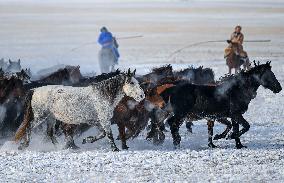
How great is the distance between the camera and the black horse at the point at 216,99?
11.0 meters

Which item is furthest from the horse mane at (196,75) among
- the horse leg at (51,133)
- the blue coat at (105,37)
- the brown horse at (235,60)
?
the blue coat at (105,37)

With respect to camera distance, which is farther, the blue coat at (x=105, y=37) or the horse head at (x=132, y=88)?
the blue coat at (x=105, y=37)

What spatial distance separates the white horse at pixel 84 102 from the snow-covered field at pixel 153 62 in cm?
42

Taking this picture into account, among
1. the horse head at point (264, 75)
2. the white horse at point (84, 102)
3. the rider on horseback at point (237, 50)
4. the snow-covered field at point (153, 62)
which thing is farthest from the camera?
the rider on horseback at point (237, 50)

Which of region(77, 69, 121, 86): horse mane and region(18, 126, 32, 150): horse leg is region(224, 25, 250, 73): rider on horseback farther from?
region(18, 126, 32, 150): horse leg

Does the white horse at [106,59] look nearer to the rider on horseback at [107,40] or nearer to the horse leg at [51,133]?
the rider on horseback at [107,40]

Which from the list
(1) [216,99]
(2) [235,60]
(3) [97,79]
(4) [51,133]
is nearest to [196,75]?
(3) [97,79]

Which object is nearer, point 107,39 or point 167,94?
point 167,94

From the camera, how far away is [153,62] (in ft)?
106

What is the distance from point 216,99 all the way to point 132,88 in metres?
1.65

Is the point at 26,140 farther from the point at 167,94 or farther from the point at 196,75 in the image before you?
the point at 196,75

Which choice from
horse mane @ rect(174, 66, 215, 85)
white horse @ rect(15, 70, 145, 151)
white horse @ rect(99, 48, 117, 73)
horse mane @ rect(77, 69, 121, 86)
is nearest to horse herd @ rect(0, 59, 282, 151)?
white horse @ rect(15, 70, 145, 151)

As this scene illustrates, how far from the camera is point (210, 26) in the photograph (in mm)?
54969

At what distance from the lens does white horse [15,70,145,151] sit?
33.8 ft
